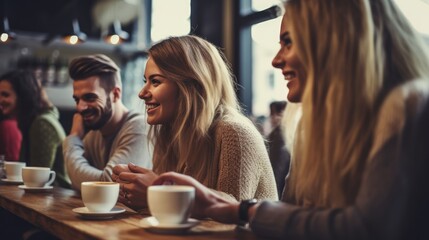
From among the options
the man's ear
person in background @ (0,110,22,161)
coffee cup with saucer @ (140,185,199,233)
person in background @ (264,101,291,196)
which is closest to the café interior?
the man's ear

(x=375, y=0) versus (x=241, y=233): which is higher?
(x=375, y=0)

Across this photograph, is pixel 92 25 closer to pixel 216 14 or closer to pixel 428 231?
pixel 216 14

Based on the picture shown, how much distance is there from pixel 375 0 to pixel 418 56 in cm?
16

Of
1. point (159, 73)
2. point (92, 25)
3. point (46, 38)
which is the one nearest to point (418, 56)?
point (159, 73)

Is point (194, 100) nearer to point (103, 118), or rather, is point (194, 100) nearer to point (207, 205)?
point (207, 205)

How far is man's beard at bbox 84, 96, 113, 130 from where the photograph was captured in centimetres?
255

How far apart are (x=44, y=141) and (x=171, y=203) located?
6.67 feet

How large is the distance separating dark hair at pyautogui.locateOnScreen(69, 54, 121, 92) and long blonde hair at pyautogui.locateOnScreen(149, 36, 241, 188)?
0.73 metres

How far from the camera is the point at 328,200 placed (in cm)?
109

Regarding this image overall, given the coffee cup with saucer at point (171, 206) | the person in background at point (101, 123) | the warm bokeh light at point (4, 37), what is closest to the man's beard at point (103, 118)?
the person in background at point (101, 123)

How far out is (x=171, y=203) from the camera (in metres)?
1.14

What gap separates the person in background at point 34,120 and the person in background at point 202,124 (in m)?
1.18

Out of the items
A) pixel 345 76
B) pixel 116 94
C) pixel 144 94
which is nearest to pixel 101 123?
pixel 116 94

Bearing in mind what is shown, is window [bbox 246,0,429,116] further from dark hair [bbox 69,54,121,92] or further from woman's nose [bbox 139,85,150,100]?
woman's nose [bbox 139,85,150,100]
